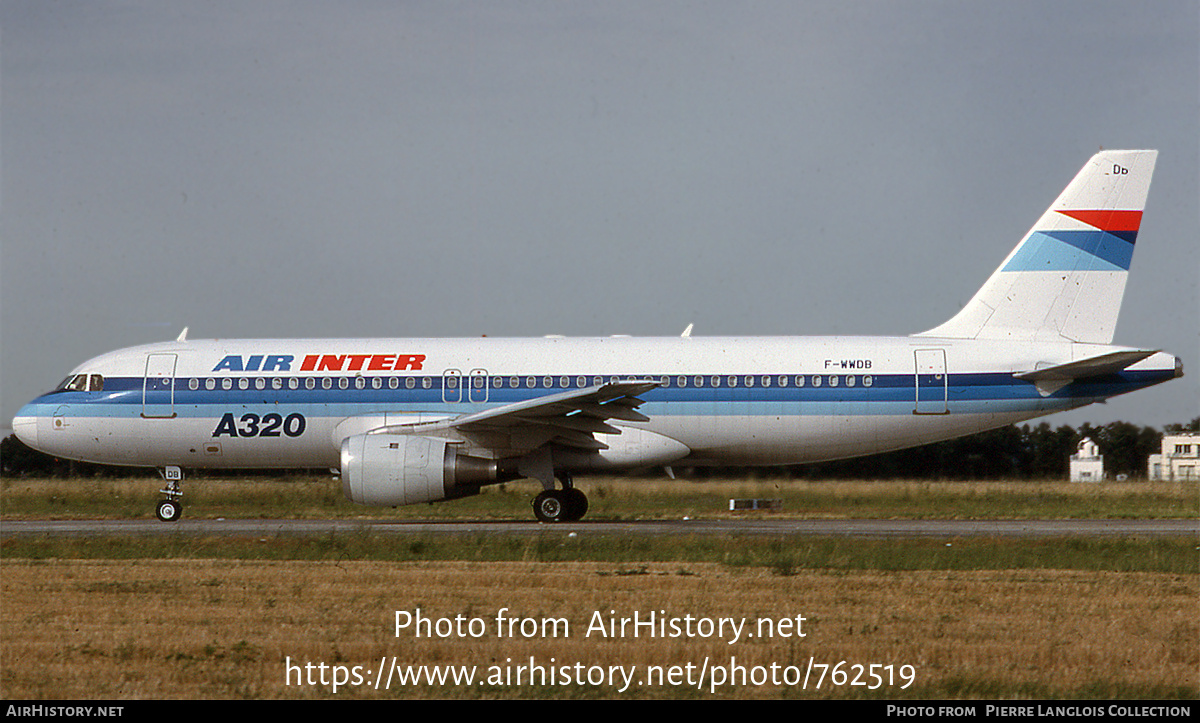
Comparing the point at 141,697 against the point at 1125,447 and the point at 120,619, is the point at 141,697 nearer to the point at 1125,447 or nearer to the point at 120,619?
the point at 120,619

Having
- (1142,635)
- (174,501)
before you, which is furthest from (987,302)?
(174,501)

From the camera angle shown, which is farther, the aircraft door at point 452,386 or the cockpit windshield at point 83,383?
the cockpit windshield at point 83,383

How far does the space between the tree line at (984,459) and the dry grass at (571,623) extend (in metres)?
15.4

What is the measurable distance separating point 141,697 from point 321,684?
105 cm

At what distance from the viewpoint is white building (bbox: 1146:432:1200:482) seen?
113 ft

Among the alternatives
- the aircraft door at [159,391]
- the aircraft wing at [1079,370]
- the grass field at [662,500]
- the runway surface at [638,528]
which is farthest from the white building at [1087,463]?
the aircraft door at [159,391]

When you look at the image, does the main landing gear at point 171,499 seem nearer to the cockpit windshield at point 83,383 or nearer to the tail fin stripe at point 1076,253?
the cockpit windshield at point 83,383

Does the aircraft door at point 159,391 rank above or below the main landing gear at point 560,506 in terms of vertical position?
above

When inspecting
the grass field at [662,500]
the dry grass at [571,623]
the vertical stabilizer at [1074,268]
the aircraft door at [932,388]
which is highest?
the vertical stabilizer at [1074,268]

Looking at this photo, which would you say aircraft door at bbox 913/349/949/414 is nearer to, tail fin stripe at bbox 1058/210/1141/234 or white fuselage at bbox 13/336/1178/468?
white fuselage at bbox 13/336/1178/468

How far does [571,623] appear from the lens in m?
9.50

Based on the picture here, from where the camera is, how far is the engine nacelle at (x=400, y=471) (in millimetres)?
18270

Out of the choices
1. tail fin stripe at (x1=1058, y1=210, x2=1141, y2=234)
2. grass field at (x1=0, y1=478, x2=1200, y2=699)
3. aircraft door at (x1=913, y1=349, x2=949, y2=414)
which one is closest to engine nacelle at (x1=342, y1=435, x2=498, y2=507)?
grass field at (x1=0, y1=478, x2=1200, y2=699)

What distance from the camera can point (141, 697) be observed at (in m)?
7.16
